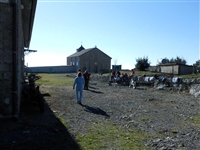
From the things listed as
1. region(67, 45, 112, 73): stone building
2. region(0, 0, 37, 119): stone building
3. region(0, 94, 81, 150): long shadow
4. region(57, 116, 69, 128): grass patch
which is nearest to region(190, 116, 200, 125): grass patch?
region(57, 116, 69, 128): grass patch

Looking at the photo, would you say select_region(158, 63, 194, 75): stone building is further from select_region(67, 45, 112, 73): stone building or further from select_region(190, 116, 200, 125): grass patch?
select_region(67, 45, 112, 73): stone building

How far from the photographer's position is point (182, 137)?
536 centimetres

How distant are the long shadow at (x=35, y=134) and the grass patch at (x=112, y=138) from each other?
0.99 ft

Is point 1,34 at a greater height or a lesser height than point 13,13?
lesser

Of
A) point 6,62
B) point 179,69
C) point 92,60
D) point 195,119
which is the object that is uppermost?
point 92,60

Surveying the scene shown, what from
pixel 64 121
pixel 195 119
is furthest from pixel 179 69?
pixel 64 121

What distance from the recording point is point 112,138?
507 cm

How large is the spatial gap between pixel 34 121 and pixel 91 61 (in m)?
57.5

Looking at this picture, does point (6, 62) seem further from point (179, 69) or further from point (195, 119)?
point (179, 69)

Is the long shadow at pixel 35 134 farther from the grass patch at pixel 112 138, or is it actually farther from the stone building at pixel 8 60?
the stone building at pixel 8 60

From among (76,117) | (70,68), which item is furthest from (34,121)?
Answer: (70,68)

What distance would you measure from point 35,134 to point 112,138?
1.93 m

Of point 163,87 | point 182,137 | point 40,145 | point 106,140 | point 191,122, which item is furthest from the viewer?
point 163,87

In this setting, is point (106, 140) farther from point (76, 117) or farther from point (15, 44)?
point (15, 44)
